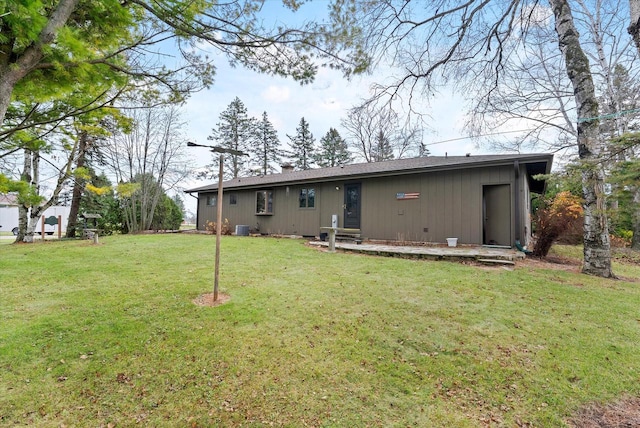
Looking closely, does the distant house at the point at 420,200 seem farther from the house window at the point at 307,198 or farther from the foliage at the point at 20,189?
the foliage at the point at 20,189

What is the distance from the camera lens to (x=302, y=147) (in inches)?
1132

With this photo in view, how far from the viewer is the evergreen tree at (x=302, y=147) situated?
28562mm

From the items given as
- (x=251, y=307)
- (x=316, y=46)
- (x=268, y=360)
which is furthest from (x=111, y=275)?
(x=316, y=46)

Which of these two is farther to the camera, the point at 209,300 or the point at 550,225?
the point at 550,225

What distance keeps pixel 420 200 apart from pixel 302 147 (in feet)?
68.9

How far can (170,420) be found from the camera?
1.84 meters

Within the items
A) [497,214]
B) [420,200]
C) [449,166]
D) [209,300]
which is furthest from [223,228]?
[497,214]

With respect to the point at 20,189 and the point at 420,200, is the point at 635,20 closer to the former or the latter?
the point at 420,200

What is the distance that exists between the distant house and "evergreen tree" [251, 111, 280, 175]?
1471 cm

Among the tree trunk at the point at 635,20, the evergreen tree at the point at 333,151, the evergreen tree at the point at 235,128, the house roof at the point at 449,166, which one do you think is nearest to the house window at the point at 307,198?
the house roof at the point at 449,166

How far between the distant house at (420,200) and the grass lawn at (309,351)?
3.91 m

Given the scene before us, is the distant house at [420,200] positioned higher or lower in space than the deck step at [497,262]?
higher

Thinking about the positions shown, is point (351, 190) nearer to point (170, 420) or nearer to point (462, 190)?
point (462, 190)

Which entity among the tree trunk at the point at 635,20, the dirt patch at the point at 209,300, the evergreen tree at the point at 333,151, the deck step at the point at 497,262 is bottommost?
the dirt patch at the point at 209,300
